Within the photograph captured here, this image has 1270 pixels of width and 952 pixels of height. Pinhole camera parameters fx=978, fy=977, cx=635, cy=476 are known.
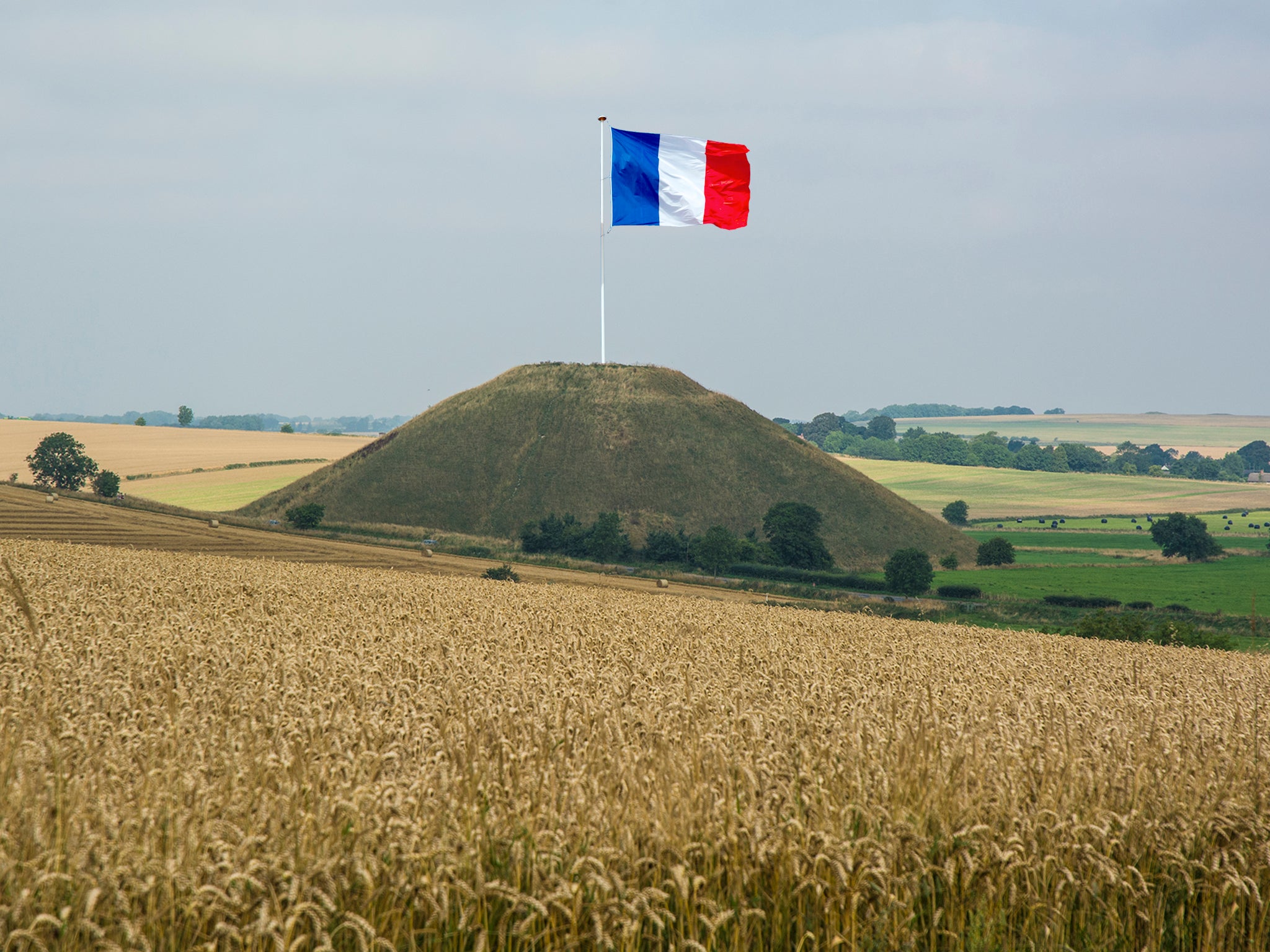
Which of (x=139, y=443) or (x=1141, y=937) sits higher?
(x=139, y=443)

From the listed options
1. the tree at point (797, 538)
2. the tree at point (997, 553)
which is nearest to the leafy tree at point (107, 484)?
the tree at point (797, 538)

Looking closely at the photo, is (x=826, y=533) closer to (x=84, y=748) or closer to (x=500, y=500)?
(x=500, y=500)

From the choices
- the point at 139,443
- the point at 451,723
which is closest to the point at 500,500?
the point at 139,443

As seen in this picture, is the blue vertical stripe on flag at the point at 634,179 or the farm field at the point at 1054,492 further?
the farm field at the point at 1054,492

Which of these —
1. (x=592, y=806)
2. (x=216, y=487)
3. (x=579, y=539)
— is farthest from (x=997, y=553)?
(x=592, y=806)

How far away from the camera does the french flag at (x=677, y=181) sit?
Answer: 5238cm

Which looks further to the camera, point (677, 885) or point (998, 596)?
point (998, 596)

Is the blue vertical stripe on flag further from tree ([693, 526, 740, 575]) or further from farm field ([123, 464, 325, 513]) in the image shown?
farm field ([123, 464, 325, 513])

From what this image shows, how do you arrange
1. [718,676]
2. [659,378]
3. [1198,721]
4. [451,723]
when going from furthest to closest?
[659,378]
[718,676]
[1198,721]
[451,723]

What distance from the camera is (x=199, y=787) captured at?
688 cm

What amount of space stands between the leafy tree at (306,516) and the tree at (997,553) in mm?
58970

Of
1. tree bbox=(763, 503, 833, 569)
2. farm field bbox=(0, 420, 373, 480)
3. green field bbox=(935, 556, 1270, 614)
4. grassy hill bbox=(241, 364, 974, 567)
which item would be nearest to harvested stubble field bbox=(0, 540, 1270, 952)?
green field bbox=(935, 556, 1270, 614)

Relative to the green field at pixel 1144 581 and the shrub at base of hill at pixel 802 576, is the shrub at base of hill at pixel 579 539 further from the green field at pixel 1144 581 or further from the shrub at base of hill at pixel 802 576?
the green field at pixel 1144 581

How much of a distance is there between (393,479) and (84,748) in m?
91.0
